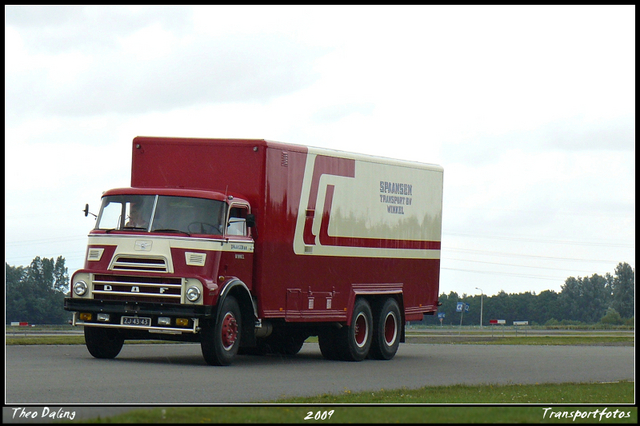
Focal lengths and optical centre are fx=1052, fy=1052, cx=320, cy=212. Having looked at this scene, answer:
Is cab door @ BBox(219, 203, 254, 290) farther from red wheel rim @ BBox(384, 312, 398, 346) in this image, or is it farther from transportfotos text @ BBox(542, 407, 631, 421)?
transportfotos text @ BBox(542, 407, 631, 421)

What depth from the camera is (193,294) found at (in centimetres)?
1708

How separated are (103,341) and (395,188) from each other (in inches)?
288

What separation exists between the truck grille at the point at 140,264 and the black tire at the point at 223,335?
1.21 m

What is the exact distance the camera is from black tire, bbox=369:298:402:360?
22172mm

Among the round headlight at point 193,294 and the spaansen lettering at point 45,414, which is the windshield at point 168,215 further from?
the spaansen lettering at point 45,414

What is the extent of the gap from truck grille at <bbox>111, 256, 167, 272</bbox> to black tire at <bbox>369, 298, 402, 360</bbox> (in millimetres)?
6311

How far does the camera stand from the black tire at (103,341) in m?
18.5

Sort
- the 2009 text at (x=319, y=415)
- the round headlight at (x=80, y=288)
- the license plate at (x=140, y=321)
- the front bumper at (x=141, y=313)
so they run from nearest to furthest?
the 2009 text at (x=319, y=415)
the front bumper at (x=141, y=313)
the license plate at (x=140, y=321)
the round headlight at (x=80, y=288)

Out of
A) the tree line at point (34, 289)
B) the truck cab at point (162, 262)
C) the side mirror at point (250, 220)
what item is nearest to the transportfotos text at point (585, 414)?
the truck cab at point (162, 262)

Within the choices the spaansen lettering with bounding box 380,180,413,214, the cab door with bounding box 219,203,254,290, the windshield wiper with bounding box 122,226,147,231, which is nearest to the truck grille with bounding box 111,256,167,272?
the windshield wiper with bounding box 122,226,147,231

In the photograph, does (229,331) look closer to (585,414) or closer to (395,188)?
(395,188)

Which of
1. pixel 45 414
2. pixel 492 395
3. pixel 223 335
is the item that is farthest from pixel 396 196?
pixel 45 414

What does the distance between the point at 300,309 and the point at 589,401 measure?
714cm

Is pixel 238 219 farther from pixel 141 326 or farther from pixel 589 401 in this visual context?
pixel 589 401
